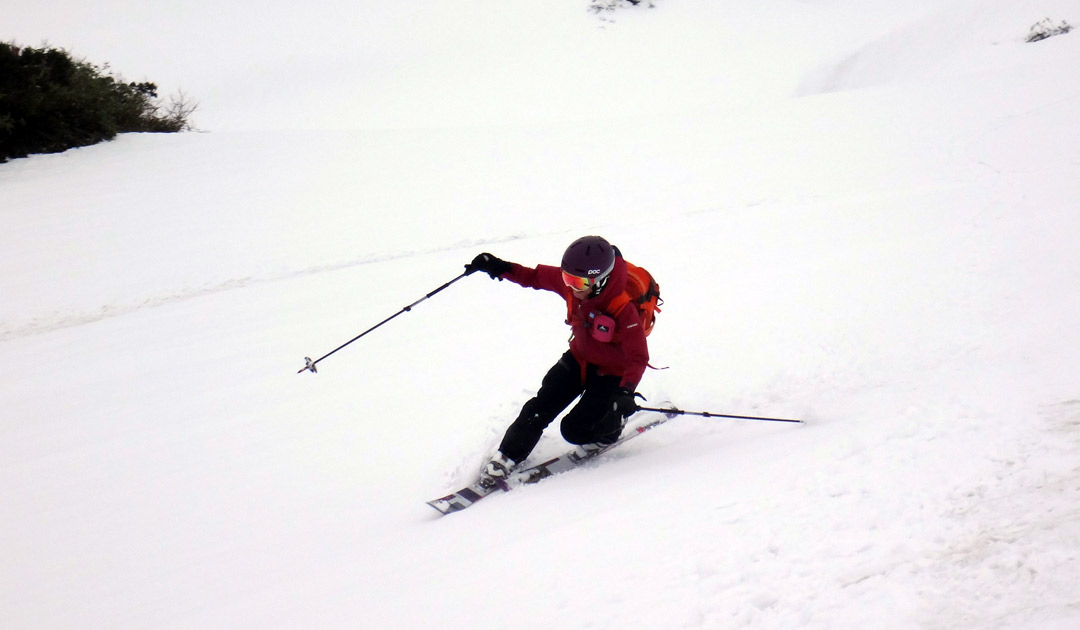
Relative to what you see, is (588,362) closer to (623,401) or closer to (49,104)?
(623,401)

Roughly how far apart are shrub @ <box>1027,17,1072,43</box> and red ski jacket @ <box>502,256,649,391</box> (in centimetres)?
1684

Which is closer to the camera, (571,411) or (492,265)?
(571,411)

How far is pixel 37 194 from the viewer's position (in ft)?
35.9

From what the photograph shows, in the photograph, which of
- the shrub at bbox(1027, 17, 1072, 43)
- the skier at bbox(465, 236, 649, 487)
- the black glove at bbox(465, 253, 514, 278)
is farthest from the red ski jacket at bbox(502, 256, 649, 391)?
the shrub at bbox(1027, 17, 1072, 43)

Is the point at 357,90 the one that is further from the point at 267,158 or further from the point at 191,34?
the point at 267,158

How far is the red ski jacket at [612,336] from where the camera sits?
4.18 m

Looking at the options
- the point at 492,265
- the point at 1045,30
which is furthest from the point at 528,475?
the point at 1045,30

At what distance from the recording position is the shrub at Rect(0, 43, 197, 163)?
11438 millimetres

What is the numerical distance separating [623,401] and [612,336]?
429 millimetres

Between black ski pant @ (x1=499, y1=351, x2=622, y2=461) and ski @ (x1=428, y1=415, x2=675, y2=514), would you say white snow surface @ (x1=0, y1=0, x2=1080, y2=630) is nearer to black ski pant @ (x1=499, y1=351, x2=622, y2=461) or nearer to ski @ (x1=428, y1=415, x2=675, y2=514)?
ski @ (x1=428, y1=415, x2=675, y2=514)

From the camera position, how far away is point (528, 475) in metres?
4.56

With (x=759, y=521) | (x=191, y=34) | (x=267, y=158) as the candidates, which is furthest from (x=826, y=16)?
(x=759, y=521)

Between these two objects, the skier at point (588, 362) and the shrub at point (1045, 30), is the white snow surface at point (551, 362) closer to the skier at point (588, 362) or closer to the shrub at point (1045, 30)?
the skier at point (588, 362)

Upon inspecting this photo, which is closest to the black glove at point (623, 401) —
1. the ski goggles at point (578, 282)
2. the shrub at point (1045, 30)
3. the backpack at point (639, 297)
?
the backpack at point (639, 297)
